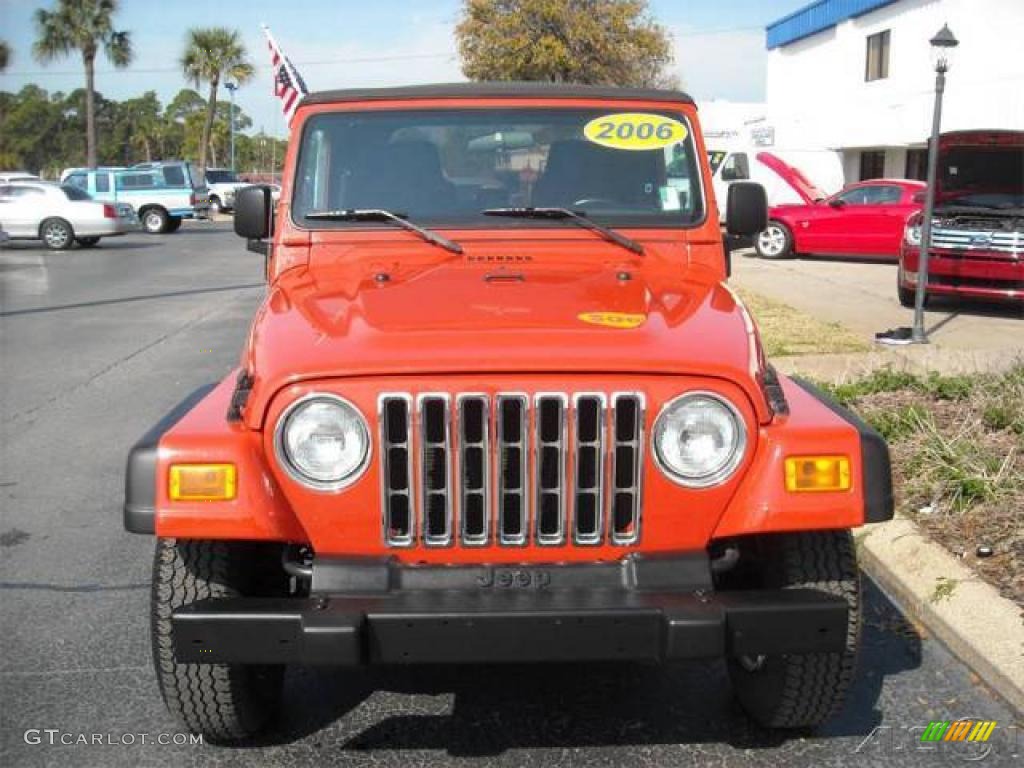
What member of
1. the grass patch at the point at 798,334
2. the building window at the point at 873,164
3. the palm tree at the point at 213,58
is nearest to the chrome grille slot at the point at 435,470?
the grass patch at the point at 798,334

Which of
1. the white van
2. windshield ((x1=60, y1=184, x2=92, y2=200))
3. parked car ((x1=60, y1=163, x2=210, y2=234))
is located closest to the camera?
the white van

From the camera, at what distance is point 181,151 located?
94750 millimetres

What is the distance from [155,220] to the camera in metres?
31.1

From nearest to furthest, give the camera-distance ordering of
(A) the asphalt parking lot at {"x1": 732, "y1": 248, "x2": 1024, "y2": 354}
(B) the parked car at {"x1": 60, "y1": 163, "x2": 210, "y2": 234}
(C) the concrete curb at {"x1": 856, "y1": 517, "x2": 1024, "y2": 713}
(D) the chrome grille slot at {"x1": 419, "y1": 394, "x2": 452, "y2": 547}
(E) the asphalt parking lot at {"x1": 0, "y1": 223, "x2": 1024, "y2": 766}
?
1. (D) the chrome grille slot at {"x1": 419, "y1": 394, "x2": 452, "y2": 547}
2. (E) the asphalt parking lot at {"x1": 0, "y1": 223, "x2": 1024, "y2": 766}
3. (C) the concrete curb at {"x1": 856, "y1": 517, "x2": 1024, "y2": 713}
4. (A) the asphalt parking lot at {"x1": 732, "y1": 248, "x2": 1024, "y2": 354}
5. (B) the parked car at {"x1": 60, "y1": 163, "x2": 210, "y2": 234}

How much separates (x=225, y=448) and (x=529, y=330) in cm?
81

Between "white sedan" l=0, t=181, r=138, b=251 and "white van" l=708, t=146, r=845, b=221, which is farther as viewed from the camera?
"white sedan" l=0, t=181, r=138, b=251

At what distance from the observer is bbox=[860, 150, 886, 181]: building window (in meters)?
27.0

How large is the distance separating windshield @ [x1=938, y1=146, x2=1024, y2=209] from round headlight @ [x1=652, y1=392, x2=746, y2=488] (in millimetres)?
10482

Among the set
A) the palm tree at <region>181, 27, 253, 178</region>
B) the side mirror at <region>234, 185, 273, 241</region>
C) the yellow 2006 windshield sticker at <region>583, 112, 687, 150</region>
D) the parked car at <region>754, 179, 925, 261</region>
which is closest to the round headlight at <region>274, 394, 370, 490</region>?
the side mirror at <region>234, 185, 273, 241</region>

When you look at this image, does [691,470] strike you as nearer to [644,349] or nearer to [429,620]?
[644,349]

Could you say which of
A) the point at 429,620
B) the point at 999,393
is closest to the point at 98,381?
the point at 999,393

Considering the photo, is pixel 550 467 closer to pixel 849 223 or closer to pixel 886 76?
pixel 849 223

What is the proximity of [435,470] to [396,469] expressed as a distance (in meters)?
0.10

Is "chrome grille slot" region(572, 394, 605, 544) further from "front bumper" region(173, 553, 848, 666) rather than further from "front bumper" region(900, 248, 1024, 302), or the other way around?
"front bumper" region(900, 248, 1024, 302)
